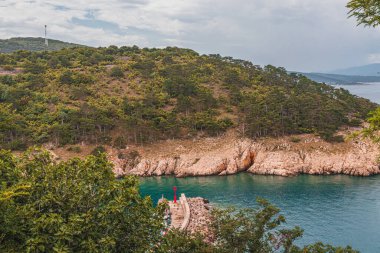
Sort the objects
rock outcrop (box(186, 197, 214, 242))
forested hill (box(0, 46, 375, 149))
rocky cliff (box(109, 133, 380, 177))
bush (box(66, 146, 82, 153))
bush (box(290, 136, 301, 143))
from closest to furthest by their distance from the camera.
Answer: rock outcrop (box(186, 197, 214, 242))
rocky cliff (box(109, 133, 380, 177))
bush (box(66, 146, 82, 153))
bush (box(290, 136, 301, 143))
forested hill (box(0, 46, 375, 149))

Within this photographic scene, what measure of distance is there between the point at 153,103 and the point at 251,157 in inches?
882

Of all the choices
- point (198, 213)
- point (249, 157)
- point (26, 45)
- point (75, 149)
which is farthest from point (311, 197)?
point (26, 45)

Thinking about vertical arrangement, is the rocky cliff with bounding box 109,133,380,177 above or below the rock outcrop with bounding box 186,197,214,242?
above

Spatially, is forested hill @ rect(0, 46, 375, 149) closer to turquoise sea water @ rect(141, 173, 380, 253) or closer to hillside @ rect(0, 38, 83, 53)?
turquoise sea water @ rect(141, 173, 380, 253)

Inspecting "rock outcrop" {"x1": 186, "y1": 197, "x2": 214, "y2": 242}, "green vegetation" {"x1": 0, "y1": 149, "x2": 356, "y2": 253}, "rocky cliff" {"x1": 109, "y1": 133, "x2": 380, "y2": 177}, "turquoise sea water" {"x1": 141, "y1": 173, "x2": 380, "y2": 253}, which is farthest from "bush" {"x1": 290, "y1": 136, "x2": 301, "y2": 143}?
"green vegetation" {"x1": 0, "y1": 149, "x2": 356, "y2": 253}

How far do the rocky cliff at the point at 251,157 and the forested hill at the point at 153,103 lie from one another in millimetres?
2436

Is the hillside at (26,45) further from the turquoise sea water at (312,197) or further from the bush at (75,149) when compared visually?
the turquoise sea water at (312,197)

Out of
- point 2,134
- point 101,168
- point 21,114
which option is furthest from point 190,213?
point 21,114

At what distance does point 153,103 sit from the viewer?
63875 mm

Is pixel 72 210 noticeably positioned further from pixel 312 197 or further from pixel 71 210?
pixel 312 197

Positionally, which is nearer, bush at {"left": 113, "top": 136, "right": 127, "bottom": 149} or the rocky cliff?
the rocky cliff

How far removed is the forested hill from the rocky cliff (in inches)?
95.9

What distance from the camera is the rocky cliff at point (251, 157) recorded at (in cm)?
4944

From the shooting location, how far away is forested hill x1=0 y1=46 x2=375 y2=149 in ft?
181
